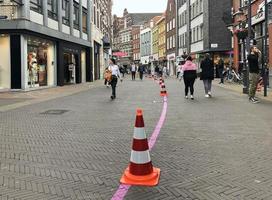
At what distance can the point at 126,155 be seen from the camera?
7137 mm

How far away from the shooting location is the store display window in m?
24.7

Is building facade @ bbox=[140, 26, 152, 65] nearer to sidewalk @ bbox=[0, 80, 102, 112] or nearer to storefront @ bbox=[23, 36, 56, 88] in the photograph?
storefront @ bbox=[23, 36, 56, 88]

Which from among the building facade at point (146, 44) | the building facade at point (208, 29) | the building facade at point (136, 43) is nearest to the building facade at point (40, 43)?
the building facade at point (208, 29)

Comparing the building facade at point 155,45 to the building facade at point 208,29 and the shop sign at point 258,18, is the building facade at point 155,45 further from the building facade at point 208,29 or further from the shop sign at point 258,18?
the shop sign at point 258,18

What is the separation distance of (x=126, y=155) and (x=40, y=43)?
66.6 feet

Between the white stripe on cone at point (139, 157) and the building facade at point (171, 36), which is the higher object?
the building facade at point (171, 36)

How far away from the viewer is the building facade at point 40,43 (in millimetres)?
22828

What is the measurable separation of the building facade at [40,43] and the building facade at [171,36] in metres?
37.9

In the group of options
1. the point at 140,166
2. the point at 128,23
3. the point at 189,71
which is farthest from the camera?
the point at 128,23

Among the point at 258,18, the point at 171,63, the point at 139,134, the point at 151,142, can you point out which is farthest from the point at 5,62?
the point at 171,63

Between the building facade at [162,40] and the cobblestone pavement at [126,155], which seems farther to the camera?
the building facade at [162,40]

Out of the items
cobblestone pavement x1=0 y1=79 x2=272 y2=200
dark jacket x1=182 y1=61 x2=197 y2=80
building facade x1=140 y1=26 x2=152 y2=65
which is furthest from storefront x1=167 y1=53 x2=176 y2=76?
cobblestone pavement x1=0 y1=79 x2=272 y2=200

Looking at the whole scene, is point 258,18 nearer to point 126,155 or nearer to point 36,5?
point 36,5

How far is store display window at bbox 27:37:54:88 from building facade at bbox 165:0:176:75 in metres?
47.0
